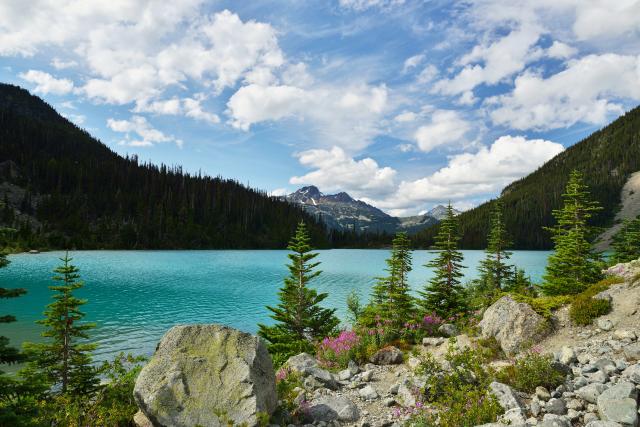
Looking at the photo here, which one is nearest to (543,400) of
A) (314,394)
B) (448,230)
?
(314,394)

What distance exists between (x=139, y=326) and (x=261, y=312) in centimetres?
1199

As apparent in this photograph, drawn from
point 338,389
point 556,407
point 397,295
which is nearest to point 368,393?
point 338,389

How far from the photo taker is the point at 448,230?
26016mm

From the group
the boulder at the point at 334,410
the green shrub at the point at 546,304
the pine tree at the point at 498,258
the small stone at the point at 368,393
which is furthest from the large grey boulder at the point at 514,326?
the pine tree at the point at 498,258

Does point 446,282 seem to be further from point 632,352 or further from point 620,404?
point 620,404

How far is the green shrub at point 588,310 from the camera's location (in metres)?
14.8

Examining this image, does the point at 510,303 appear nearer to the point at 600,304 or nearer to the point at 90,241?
the point at 600,304

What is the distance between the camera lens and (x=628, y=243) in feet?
126

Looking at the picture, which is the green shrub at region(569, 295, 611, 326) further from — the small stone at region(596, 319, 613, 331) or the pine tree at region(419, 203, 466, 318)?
the pine tree at region(419, 203, 466, 318)

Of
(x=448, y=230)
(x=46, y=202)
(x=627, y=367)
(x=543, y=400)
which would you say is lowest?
(x=543, y=400)

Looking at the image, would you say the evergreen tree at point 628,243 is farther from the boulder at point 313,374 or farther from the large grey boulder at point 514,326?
the boulder at point 313,374

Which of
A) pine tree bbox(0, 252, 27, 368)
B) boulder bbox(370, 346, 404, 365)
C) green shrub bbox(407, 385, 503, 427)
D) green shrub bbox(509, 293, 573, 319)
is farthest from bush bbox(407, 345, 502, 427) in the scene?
pine tree bbox(0, 252, 27, 368)

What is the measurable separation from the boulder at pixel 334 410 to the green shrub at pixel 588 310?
11.0 metres

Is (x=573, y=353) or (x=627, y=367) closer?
(x=627, y=367)
